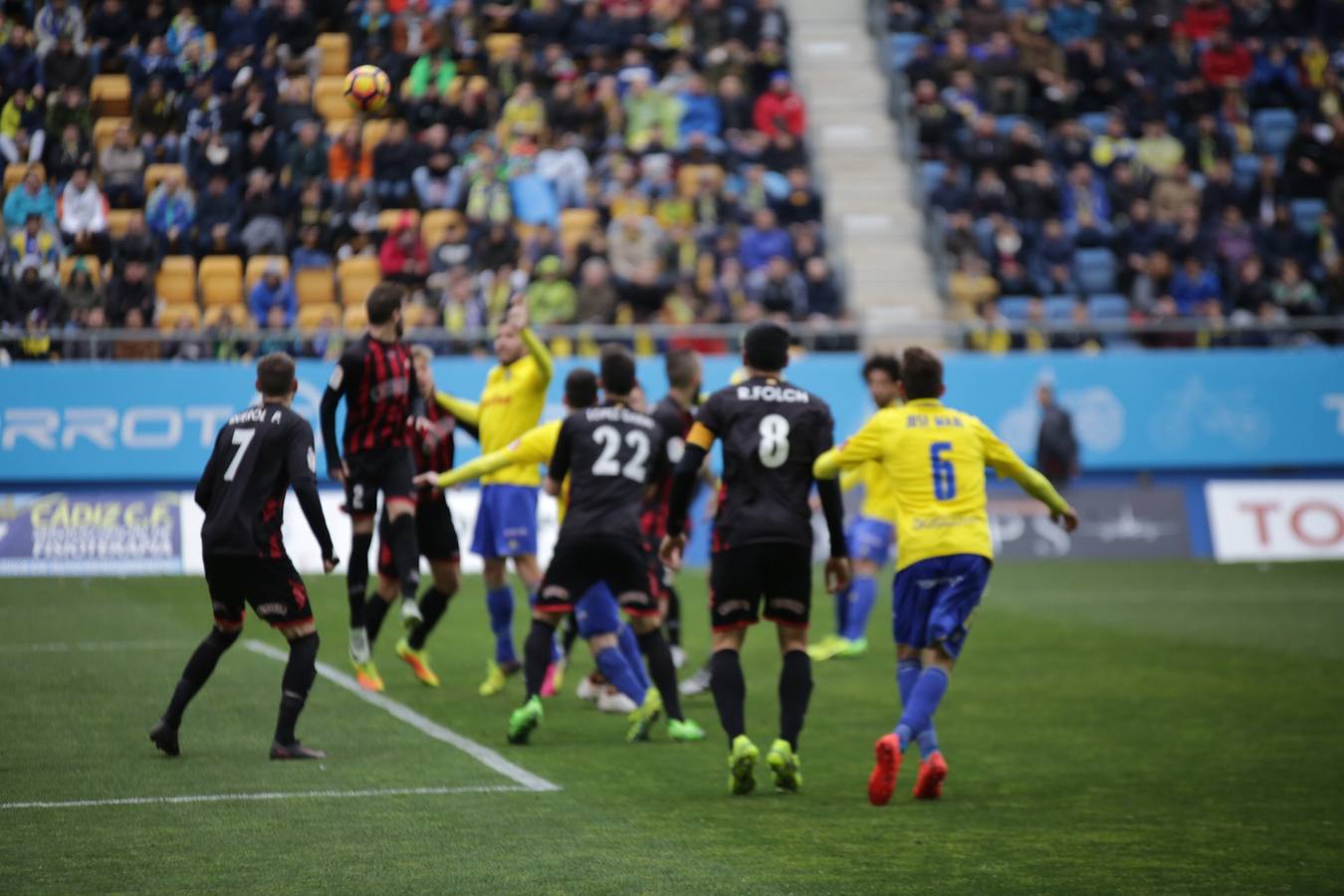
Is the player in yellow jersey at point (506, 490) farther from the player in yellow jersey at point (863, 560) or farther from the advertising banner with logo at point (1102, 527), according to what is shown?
the advertising banner with logo at point (1102, 527)

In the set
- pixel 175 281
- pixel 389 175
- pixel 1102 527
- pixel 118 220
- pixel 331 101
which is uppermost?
pixel 331 101

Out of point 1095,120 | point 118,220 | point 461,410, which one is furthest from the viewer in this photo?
point 1095,120

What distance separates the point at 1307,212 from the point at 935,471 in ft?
70.7

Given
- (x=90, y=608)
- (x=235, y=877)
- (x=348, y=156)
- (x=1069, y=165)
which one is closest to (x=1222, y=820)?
(x=235, y=877)

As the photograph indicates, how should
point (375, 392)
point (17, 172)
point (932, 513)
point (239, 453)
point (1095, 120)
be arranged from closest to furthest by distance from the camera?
point (932, 513) → point (239, 453) → point (375, 392) → point (17, 172) → point (1095, 120)

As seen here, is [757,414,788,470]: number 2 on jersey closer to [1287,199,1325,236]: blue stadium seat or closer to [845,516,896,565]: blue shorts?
[845,516,896,565]: blue shorts

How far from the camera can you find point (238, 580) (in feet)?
29.6

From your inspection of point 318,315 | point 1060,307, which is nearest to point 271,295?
point 318,315

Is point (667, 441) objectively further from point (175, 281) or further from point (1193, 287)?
point (1193, 287)

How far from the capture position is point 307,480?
8.85 metres

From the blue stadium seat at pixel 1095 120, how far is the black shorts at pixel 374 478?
64.6ft

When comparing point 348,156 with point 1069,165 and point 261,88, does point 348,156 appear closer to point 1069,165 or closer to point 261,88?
point 261,88

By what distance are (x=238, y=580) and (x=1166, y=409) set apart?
17.5m

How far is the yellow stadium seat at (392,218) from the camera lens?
77.8ft
